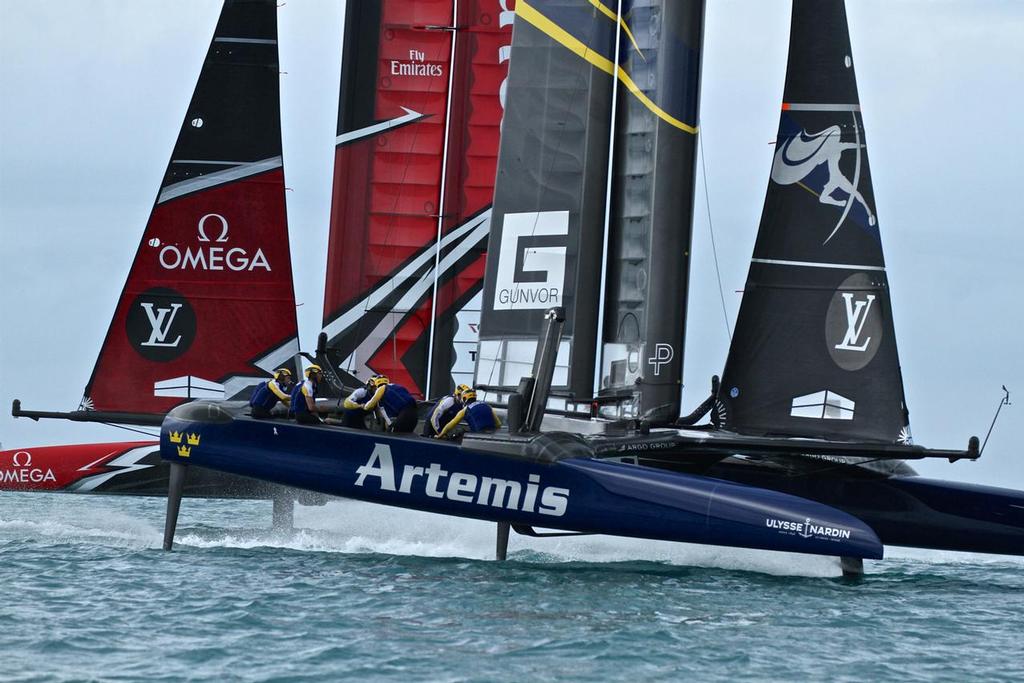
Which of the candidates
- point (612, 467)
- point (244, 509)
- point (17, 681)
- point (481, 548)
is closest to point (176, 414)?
point (481, 548)

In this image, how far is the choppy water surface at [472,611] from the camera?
7160 millimetres

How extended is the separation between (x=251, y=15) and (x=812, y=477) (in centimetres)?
661

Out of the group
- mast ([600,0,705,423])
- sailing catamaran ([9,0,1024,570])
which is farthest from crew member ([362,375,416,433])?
mast ([600,0,705,423])

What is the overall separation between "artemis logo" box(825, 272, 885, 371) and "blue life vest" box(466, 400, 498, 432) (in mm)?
2871

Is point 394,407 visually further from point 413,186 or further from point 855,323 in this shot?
point 413,186

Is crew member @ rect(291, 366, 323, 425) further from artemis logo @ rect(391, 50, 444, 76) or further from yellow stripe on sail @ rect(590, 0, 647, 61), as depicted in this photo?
artemis logo @ rect(391, 50, 444, 76)

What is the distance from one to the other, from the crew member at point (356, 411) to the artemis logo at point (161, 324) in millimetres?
3192

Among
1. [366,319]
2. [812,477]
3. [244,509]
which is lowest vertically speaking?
[244,509]

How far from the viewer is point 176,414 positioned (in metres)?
11.0

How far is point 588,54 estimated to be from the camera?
11.8 m

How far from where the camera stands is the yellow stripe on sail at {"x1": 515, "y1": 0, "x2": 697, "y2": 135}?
458 inches

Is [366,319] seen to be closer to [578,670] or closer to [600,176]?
[600,176]

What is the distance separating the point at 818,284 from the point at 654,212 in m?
1.38

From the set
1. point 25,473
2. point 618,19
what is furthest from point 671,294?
point 25,473
